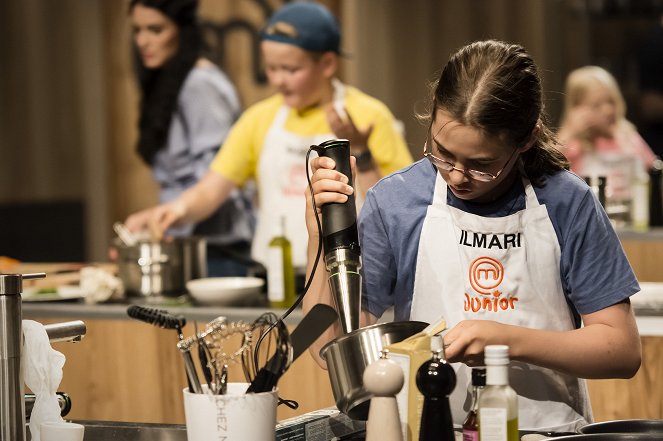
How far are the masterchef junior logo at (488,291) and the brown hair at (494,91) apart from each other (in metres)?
0.21

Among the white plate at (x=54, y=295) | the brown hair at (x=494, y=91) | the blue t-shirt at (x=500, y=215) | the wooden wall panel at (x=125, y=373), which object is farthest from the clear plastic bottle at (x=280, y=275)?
the brown hair at (x=494, y=91)

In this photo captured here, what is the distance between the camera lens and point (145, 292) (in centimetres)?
301

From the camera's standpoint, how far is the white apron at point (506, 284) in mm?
1698

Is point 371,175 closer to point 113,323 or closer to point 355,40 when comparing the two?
point 113,323

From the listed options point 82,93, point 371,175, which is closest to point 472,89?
point 371,175

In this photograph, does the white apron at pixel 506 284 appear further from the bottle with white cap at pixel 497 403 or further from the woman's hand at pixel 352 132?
the woman's hand at pixel 352 132

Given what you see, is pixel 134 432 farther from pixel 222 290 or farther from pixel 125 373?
pixel 125 373

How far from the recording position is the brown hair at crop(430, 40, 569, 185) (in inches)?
62.2

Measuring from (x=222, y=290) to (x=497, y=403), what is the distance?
172 cm

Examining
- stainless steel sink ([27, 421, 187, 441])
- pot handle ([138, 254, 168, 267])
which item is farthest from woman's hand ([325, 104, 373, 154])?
stainless steel sink ([27, 421, 187, 441])

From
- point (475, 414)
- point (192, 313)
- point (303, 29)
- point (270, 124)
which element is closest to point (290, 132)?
point (270, 124)

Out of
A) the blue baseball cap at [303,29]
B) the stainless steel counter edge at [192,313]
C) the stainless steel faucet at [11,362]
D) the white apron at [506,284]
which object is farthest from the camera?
the blue baseball cap at [303,29]

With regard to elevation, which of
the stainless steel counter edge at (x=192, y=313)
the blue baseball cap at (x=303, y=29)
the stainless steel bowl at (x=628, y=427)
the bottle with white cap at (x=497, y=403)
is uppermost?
the blue baseball cap at (x=303, y=29)

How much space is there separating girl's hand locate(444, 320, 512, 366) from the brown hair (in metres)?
0.32
